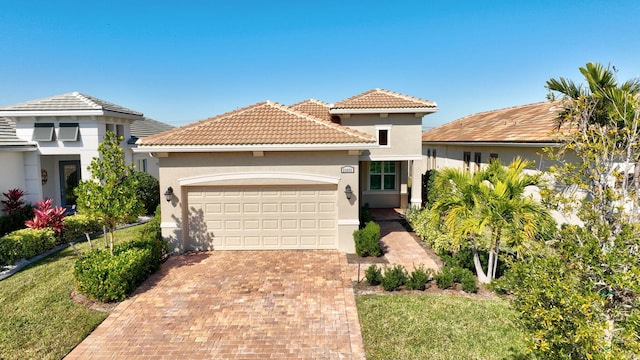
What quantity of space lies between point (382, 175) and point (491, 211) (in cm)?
1117

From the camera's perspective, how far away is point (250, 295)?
317 inches

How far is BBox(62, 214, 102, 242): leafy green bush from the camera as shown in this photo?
12422 millimetres

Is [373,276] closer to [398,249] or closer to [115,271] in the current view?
[398,249]

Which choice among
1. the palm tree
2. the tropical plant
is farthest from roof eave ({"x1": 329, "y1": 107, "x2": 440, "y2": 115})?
the tropical plant

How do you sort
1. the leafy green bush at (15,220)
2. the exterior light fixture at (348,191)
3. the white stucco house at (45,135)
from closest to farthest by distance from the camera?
the exterior light fixture at (348,191) < the leafy green bush at (15,220) < the white stucco house at (45,135)

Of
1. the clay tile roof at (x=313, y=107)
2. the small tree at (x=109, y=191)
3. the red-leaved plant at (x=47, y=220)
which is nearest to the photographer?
the small tree at (x=109, y=191)

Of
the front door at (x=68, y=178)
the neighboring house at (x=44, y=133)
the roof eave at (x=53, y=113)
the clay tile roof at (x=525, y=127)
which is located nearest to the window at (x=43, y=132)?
the neighboring house at (x=44, y=133)

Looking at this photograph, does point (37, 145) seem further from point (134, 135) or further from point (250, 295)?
point (250, 295)

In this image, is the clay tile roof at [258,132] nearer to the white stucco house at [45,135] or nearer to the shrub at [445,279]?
the shrub at [445,279]

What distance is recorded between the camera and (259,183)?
11.0m

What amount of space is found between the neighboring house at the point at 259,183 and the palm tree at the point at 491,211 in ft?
10.1

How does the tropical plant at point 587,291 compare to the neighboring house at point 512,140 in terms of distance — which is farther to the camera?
the neighboring house at point 512,140

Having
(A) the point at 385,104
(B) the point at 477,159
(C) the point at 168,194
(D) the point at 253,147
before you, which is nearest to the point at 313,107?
(A) the point at 385,104

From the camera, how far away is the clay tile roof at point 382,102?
15.7 m
